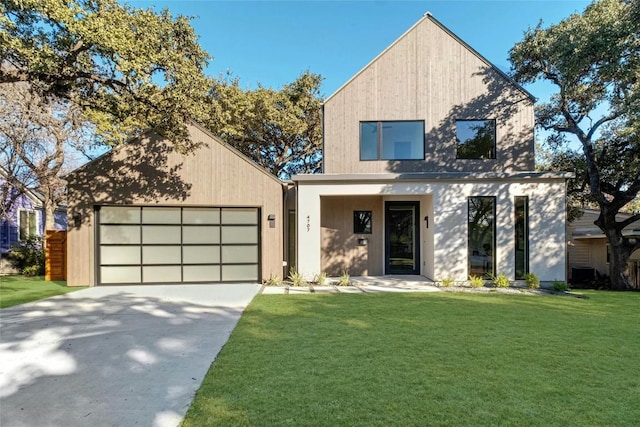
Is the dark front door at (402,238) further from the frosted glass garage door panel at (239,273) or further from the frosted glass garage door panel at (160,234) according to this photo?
the frosted glass garage door panel at (160,234)

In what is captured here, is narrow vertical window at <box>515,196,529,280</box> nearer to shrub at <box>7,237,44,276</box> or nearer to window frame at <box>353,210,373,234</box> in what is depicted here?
window frame at <box>353,210,373,234</box>

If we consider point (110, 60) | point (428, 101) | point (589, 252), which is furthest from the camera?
point (589, 252)

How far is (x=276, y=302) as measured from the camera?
7.46 m

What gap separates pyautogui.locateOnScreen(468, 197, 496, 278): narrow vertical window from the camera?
9.92m

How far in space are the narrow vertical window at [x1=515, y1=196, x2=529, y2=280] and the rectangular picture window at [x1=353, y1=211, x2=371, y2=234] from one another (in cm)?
432

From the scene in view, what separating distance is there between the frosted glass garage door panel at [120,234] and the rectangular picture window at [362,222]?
21.8 ft

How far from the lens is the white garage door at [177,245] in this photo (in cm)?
1010

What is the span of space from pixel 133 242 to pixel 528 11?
14.5 m

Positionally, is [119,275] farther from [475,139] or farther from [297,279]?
[475,139]

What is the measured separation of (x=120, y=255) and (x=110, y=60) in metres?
5.56

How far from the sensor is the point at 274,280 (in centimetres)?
994

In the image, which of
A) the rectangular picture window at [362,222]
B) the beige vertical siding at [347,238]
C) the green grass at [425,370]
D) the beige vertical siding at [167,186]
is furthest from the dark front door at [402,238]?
the green grass at [425,370]

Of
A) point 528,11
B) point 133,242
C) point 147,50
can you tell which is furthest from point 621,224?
point 133,242

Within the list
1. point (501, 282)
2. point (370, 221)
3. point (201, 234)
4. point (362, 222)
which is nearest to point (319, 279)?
point (362, 222)
